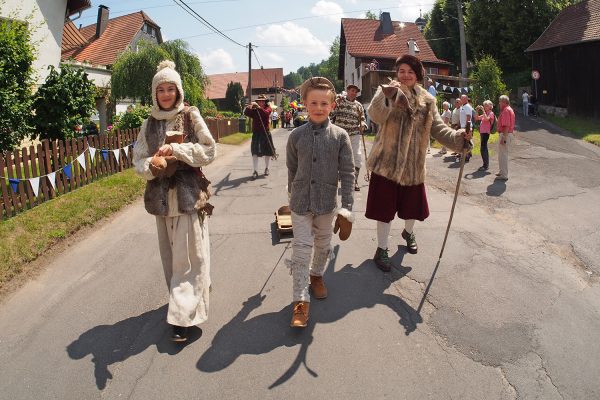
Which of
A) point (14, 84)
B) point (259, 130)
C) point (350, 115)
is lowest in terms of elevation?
point (259, 130)

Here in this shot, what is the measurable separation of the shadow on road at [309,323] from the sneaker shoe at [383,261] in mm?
65

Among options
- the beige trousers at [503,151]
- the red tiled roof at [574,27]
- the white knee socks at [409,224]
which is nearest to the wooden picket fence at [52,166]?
the white knee socks at [409,224]

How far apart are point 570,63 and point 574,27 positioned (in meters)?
2.00

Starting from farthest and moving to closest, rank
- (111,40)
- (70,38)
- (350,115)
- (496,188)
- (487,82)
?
(111,40)
(70,38)
(487,82)
(496,188)
(350,115)

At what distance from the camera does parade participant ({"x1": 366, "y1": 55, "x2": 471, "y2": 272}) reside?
4.40m

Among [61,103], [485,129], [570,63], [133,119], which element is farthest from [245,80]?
[61,103]

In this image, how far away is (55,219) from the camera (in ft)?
21.8

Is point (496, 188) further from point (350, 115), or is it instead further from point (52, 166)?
point (52, 166)

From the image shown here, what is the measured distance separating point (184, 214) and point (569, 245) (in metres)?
4.89

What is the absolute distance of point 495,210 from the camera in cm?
730

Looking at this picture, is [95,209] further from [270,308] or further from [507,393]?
[507,393]

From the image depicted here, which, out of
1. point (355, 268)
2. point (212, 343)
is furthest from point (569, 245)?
point (212, 343)

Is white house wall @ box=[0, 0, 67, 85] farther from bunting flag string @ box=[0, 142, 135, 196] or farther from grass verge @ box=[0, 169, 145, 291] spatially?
grass verge @ box=[0, 169, 145, 291]

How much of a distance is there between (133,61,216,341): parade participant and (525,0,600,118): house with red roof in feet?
73.4
